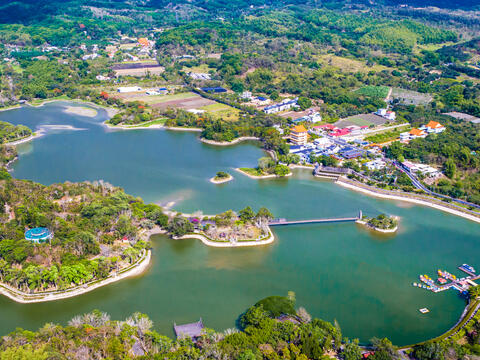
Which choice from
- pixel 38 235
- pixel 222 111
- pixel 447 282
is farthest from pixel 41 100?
pixel 447 282

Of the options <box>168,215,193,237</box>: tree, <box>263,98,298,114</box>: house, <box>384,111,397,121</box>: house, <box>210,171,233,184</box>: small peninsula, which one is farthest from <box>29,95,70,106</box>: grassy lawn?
<box>384,111,397,121</box>: house

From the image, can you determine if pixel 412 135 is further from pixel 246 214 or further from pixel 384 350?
pixel 384 350

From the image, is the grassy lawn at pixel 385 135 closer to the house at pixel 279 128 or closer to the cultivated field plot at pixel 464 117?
the cultivated field plot at pixel 464 117

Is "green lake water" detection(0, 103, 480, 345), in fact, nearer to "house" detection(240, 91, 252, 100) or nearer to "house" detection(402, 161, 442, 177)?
"house" detection(402, 161, 442, 177)

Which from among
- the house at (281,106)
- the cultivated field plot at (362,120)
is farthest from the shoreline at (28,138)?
the cultivated field plot at (362,120)

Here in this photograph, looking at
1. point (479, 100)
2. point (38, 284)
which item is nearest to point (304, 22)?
point (479, 100)

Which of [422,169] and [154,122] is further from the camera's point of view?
[154,122]
